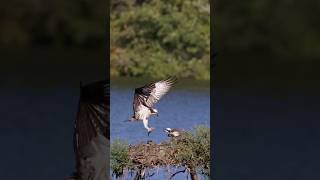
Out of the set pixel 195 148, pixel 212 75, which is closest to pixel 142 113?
pixel 195 148

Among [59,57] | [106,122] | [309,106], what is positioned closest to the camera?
[106,122]

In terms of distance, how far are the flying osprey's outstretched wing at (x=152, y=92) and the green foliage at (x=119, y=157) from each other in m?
0.21

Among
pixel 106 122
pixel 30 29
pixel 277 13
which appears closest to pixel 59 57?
pixel 30 29

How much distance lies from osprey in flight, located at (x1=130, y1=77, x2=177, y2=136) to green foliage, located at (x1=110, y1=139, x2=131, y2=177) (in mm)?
143

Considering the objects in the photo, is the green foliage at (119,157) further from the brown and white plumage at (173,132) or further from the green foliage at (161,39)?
the green foliage at (161,39)

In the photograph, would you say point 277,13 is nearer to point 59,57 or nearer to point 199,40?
point 199,40

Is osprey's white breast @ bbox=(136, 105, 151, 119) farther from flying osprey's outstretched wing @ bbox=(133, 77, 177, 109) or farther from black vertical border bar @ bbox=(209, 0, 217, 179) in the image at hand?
black vertical border bar @ bbox=(209, 0, 217, 179)

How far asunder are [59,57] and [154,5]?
2.00 ft

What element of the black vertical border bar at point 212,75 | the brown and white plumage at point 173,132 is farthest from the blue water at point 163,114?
the black vertical border bar at point 212,75

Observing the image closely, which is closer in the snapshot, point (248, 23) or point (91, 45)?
point (91, 45)

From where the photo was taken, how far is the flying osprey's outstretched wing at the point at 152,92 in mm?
4410

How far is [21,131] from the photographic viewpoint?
4777 mm

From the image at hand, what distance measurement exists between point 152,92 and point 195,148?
0.34m

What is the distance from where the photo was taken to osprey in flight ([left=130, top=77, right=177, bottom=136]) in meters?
4.41
